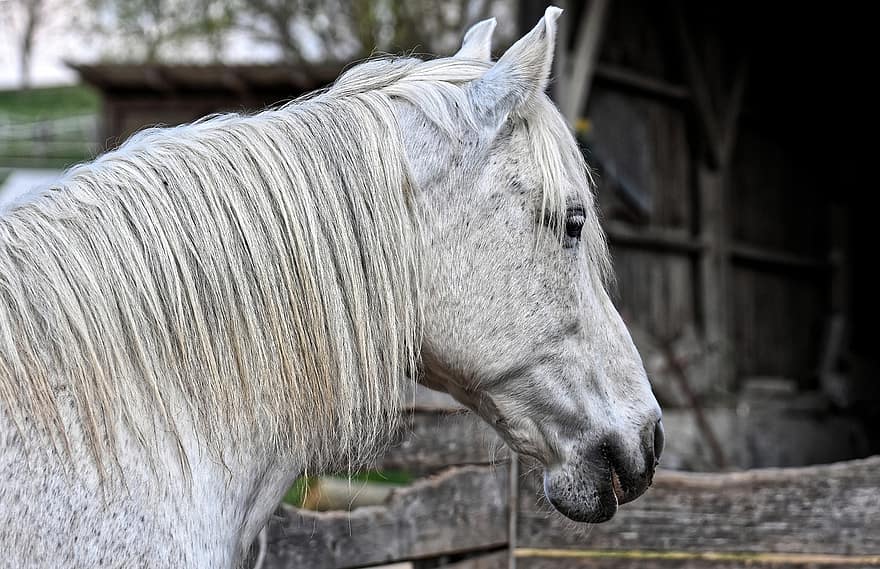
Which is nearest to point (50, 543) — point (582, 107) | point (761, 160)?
point (582, 107)

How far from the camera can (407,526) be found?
2650 millimetres

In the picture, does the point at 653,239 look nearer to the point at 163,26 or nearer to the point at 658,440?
the point at 658,440

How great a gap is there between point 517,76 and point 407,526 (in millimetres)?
1406

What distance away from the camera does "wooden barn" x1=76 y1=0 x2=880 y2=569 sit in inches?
104

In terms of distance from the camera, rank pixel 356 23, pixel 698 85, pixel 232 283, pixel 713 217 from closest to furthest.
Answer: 1. pixel 232 283
2. pixel 698 85
3. pixel 713 217
4. pixel 356 23

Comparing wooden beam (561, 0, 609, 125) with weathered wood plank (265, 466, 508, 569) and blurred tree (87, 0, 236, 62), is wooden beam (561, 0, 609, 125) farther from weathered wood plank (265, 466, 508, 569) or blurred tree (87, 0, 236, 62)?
blurred tree (87, 0, 236, 62)

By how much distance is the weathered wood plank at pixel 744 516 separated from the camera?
256 cm

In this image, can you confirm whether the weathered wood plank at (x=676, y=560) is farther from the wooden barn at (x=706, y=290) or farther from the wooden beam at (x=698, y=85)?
the wooden beam at (x=698, y=85)

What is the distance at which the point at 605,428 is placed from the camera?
193cm

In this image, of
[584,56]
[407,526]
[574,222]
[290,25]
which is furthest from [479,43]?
[290,25]

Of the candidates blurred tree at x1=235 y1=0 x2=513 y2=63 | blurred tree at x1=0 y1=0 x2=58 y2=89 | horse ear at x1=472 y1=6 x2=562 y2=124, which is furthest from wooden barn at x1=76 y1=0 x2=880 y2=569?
blurred tree at x1=0 y1=0 x2=58 y2=89

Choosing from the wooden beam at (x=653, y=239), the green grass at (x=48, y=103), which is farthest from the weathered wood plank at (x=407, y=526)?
the green grass at (x=48, y=103)

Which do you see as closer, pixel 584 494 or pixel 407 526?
pixel 584 494

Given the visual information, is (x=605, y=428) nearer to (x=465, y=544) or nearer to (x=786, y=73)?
(x=465, y=544)
